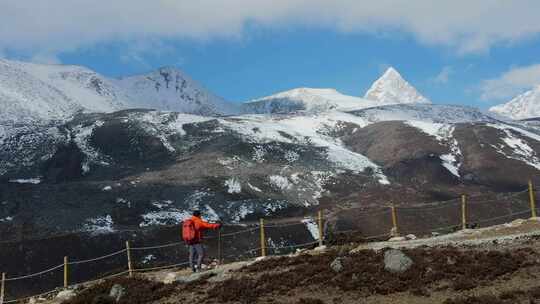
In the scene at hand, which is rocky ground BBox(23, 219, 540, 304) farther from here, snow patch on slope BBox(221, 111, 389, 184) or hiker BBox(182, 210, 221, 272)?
snow patch on slope BBox(221, 111, 389, 184)

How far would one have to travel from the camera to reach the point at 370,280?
16.5m

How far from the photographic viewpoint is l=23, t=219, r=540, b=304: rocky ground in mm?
14945

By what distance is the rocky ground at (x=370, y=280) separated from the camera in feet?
49.0

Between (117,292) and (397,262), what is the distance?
10.1 metres

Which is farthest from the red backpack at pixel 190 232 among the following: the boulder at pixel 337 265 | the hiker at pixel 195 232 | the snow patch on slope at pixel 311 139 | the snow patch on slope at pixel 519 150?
the snow patch on slope at pixel 519 150

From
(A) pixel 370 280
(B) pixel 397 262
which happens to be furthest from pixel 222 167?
(A) pixel 370 280

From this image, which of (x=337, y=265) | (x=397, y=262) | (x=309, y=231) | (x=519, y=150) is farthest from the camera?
(x=519, y=150)

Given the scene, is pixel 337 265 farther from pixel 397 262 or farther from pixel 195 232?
pixel 195 232

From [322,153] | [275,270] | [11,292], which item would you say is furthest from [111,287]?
[322,153]

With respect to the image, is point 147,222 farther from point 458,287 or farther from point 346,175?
point 458,287

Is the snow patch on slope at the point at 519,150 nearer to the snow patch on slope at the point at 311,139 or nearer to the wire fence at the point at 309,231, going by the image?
the snow patch on slope at the point at 311,139

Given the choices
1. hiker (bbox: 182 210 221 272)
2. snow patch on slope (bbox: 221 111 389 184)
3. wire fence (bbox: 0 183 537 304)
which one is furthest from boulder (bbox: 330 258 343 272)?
snow patch on slope (bbox: 221 111 389 184)

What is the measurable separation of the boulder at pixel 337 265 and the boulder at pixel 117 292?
768 centimetres

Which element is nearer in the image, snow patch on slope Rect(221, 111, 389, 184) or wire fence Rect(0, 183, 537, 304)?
wire fence Rect(0, 183, 537, 304)
